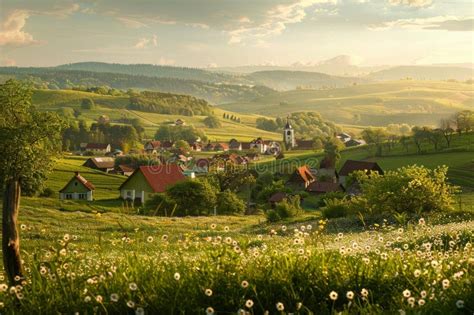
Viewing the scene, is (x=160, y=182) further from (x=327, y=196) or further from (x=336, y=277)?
(x=336, y=277)

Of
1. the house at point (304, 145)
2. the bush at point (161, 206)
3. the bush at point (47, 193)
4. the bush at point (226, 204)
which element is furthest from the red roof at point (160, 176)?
the house at point (304, 145)

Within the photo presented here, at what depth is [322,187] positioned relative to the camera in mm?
95875

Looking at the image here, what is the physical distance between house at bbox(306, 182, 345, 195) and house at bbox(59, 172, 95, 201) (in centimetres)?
3934

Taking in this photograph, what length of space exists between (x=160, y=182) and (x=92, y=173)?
29610mm

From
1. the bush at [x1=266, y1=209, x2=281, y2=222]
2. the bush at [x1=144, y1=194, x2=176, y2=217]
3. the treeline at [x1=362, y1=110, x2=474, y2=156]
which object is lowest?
the bush at [x1=144, y1=194, x2=176, y2=217]

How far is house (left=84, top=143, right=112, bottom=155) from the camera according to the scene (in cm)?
14235

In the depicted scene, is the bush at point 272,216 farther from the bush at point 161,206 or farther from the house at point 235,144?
the house at point 235,144

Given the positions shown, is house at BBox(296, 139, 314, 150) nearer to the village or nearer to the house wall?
the village

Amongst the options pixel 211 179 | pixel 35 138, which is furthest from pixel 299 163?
pixel 35 138

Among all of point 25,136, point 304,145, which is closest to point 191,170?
point 25,136

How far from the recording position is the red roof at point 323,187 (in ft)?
309

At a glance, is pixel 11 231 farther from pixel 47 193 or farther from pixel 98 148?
pixel 98 148

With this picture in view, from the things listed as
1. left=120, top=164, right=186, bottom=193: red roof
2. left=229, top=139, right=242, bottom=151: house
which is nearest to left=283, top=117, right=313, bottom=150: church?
left=229, top=139, right=242, bottom=151: house

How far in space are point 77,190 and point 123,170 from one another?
2166 centimetres
